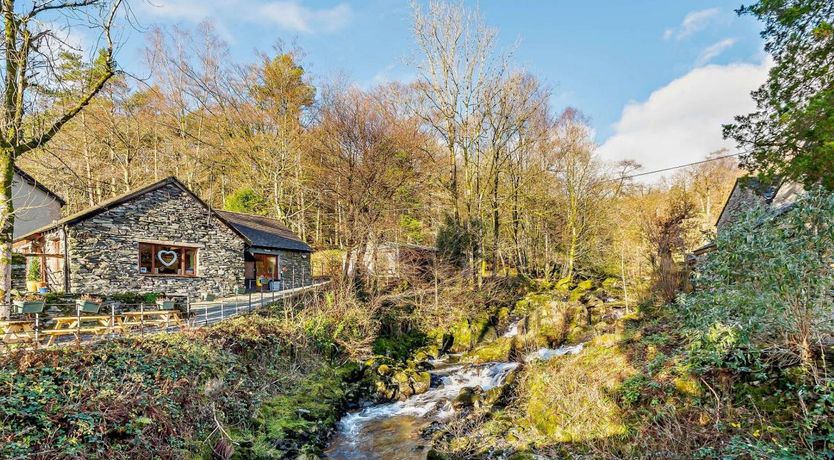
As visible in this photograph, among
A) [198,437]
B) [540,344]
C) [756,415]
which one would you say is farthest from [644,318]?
[198,437]

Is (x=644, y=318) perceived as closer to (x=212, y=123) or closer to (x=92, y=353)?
(x=92, y=353)

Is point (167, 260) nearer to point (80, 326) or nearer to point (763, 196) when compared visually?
point (80, 326)

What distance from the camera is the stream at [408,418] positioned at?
326 inches

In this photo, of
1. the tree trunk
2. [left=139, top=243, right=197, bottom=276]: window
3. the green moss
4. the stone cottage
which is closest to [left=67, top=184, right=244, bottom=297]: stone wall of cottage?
the stone cottage

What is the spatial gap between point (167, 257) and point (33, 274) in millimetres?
5461

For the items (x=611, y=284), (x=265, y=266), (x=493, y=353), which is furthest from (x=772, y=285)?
(x=265, y=266)

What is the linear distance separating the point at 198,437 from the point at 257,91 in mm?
24618

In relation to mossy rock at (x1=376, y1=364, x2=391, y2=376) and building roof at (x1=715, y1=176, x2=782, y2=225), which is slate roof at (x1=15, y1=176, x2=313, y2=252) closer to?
mossy rock at (x1=376, y1=364, x2=391, y2=376)

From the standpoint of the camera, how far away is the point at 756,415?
5562mm

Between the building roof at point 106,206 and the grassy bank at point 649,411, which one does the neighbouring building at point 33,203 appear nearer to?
the building roof at point 106,206

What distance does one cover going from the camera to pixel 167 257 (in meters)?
17.5

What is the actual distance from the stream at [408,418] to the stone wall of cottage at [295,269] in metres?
12.0

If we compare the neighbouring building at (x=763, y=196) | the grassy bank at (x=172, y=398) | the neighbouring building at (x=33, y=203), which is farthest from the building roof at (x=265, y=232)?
the neighbouring building at (x=763, y=196)

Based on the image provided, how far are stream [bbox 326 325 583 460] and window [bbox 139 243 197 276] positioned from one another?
40.0ft
